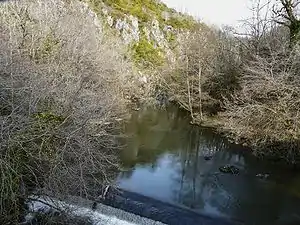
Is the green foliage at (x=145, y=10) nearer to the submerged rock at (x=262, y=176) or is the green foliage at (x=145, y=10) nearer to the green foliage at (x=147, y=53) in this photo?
the green foliage at (x=147, y=53)

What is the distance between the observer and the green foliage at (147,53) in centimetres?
3363

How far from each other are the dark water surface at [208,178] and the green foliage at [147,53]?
622 inches

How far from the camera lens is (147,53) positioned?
3669 cm

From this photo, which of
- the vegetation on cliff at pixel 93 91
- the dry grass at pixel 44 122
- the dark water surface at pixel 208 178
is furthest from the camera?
the dark water surface at pixel 208 178

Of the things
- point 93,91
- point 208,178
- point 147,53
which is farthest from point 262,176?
point 147,53

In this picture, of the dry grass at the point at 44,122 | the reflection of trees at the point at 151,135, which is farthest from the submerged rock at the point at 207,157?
the dry grass at the point at 44,122

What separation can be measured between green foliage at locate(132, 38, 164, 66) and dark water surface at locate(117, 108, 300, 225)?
51.8ft

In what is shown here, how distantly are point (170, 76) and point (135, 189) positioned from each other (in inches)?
578

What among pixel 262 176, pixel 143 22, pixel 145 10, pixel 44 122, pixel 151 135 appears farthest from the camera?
pixel 145 10

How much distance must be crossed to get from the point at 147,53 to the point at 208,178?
82.3ft

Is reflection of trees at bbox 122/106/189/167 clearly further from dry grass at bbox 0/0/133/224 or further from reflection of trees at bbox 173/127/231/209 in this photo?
dry grass at bbox 0/0/133/224

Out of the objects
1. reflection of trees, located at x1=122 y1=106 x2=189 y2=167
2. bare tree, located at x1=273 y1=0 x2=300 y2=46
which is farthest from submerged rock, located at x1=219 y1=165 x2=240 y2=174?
bare tree, located at x1=273 y1=0 x2=300 y2=46

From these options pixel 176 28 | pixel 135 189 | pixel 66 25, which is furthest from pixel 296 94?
pixel 176 28

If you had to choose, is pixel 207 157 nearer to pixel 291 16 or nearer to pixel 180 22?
pixel 291 16
